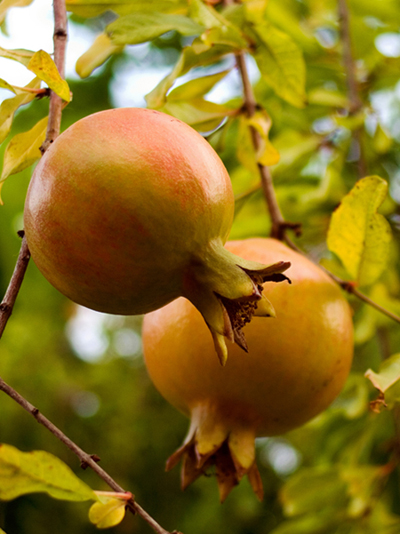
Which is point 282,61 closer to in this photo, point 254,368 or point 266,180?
point 266,180

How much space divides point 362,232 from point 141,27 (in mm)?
507

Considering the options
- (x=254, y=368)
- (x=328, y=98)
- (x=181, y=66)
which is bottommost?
(x=328, y=98)

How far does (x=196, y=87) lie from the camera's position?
1.18 metres

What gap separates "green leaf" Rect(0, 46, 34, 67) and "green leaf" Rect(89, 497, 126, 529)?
61cm

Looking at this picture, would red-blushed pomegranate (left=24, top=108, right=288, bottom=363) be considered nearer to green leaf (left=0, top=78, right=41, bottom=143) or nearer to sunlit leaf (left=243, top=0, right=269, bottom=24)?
green leaf (left=0, top=78, right=41, bottom=143)

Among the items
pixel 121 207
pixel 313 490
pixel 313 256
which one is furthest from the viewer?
pixel 313 256

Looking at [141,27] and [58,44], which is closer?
[58,44]

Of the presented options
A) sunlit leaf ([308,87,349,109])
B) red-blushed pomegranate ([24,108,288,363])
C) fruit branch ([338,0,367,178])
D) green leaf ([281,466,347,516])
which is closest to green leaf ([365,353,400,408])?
red-blushed pomegranate ([24,108,288,363])

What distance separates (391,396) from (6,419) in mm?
2771

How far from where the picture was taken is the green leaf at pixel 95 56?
107cm

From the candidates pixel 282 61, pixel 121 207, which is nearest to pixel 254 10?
pixel 282 61

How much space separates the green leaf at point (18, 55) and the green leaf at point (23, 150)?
0.34 feet

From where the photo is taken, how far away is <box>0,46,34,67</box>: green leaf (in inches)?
33.1

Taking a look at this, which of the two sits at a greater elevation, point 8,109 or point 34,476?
point 8,109
